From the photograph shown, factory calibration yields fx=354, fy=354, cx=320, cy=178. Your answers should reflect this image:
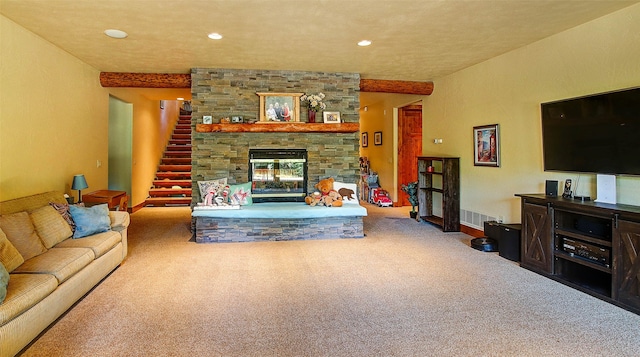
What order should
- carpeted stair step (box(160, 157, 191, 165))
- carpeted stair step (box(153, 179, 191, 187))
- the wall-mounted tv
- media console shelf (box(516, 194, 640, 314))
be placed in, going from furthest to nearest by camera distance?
carpeted stair step (box(160, 157, 191, 165)) < carpeted stair step (box(153, 179, 191, 187)) < the wall-mounted tv < media console shelf (box(516, 194, 640, 314))

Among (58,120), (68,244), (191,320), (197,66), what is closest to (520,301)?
(191,320)

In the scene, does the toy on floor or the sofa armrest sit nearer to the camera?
the sofa armrest

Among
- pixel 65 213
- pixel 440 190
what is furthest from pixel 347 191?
pixel 65 213

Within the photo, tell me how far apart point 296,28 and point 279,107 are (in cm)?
206

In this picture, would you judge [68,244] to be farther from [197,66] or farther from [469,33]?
[469,33]

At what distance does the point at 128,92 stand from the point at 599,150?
7785 mm

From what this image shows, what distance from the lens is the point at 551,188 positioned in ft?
13.1

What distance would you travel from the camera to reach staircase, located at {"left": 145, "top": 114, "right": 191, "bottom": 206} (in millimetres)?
8828

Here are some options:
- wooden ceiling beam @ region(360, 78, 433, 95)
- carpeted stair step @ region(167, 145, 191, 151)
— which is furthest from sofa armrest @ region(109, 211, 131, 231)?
carpeted stair step @ region(167, 145, 191, 151)

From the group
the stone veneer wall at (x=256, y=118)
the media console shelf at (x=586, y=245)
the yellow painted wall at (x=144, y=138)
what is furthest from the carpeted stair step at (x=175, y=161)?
the media console shelf at (x=586, y=245)

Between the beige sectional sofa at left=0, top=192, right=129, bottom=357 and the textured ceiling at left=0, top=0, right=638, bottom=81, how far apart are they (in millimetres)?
1921

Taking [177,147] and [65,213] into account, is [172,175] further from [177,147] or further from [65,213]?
[65,213]

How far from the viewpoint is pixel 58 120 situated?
15.2ft

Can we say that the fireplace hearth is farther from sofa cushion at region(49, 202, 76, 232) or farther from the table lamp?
sofa cushion at region(49, 202, 76, 232)
